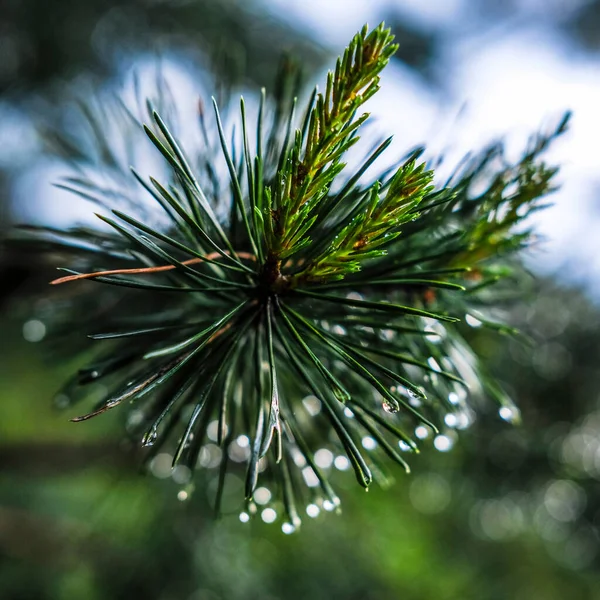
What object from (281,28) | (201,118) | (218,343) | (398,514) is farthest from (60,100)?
(398,514)

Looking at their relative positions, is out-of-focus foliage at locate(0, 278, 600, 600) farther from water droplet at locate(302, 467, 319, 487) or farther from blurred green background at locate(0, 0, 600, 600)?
water droplet at locate(302, 467, 319, 487)

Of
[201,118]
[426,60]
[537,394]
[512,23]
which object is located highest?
[512,23]

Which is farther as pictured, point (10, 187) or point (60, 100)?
point (10, 187)

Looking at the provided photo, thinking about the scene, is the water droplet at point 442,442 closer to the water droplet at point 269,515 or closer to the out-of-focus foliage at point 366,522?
the water droplet at point 269,515

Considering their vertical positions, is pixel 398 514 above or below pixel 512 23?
below

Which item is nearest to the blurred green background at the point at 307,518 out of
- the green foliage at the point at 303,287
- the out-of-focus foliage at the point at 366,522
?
the out-of-focus foliage at the point at 366,522

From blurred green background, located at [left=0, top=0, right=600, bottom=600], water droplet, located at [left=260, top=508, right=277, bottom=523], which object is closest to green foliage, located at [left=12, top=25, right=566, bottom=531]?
water droplet, located at [left=260, top=508, right=277, bottom=523]

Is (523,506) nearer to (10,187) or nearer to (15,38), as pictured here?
(15,38)
